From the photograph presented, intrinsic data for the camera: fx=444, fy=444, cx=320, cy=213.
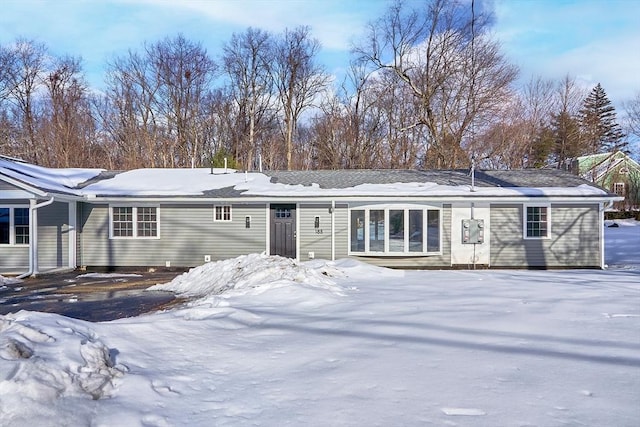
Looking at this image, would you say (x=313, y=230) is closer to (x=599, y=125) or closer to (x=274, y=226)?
(x=274, y=226)

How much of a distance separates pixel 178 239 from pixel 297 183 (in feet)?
13.8

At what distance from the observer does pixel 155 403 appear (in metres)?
3.04

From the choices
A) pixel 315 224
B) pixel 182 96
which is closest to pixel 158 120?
pixel 182 96

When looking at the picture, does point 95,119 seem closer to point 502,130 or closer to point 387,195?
point 387,195

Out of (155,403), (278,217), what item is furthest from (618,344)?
(278,217)

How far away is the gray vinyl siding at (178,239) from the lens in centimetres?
1377

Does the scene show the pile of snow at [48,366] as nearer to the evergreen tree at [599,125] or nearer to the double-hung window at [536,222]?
the double-hung window at [536,222]

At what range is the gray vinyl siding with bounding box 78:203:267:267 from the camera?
1377 centimetres

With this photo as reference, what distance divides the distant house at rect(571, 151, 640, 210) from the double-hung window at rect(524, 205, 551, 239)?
24966 mm

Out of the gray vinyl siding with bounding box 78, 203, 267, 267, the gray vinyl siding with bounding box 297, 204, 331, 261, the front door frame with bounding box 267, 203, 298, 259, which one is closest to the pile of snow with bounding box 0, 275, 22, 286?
the gray vinyl siding with bounding box 78, 203, 267, 267

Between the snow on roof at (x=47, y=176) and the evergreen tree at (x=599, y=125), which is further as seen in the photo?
the evergreen tree at (x=599, y=125)

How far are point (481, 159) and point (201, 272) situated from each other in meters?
21.4

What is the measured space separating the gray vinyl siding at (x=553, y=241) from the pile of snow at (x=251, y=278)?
6451mm

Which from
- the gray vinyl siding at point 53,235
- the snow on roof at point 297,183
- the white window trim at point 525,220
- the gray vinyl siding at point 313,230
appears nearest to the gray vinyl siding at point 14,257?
the gray vinyl siding at point 53,235
